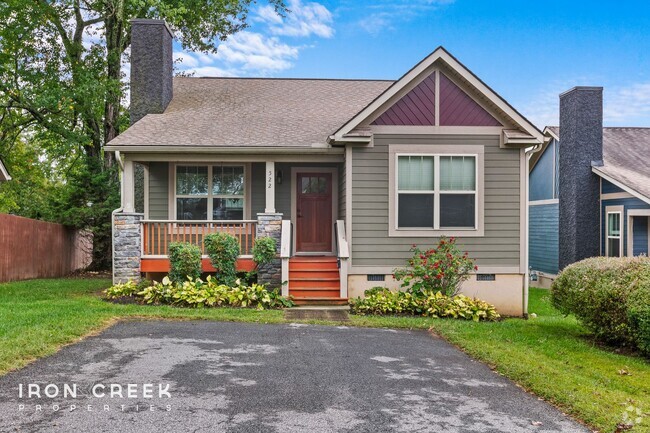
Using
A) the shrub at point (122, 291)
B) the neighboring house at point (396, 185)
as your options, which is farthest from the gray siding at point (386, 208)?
the shrub at point (122, 291)

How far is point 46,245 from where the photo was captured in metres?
16.9

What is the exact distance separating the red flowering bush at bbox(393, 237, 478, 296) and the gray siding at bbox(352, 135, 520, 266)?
44 centimetres

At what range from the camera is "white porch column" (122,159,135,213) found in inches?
466

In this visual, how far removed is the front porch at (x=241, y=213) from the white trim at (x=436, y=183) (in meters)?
1.17

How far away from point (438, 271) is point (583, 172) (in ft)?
28.6

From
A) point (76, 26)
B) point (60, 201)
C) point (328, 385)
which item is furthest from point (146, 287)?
point (76, 26)

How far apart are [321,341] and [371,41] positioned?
1728 cm

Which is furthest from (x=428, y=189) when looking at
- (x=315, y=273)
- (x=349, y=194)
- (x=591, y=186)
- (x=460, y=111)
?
(x=591, y=186)

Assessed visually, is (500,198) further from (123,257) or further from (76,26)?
(76,26)

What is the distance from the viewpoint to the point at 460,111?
11453 mm

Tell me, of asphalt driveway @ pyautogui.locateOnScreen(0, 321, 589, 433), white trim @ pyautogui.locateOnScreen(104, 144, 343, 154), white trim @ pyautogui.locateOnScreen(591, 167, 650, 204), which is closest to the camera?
asphalt driveway @ pyautogui.locateOnScreen(0, 321, 589, 433)

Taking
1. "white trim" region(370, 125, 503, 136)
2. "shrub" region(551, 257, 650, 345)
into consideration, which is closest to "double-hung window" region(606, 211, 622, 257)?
"white trim" region(370, 125, 503, 136)

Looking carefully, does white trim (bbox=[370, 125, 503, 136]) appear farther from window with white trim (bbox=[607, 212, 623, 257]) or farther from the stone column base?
window with white trim (bbox=[607, 212, 623, 257])

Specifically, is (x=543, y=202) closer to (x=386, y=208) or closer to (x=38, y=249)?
(x=386, y=208)
